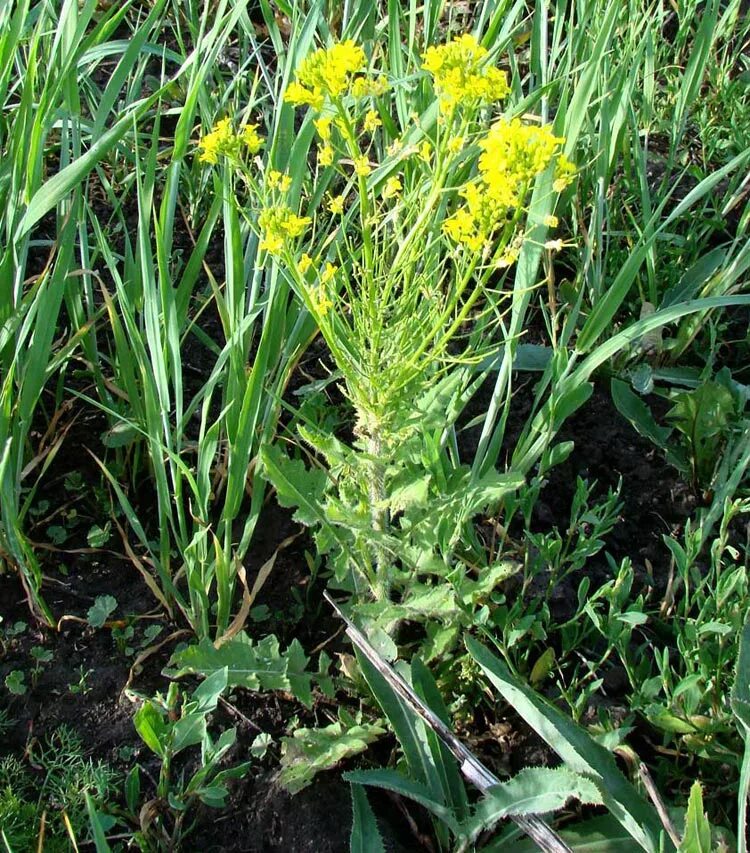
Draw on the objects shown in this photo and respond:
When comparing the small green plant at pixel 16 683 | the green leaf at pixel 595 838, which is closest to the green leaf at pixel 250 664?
the small green plant at pixel 16 683

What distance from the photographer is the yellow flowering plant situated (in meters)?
1.07

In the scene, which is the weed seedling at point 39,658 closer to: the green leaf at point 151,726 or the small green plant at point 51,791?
the small green plant at point 51,791

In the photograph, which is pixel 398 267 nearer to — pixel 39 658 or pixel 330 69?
pixel 330 69

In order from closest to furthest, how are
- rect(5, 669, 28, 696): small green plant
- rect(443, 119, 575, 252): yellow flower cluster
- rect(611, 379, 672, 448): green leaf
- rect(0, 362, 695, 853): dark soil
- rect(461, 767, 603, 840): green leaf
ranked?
rect(443, 119, 575, 252): yellow flower cluster → rect(461, 767, 603, 840): green leaf → rect(0, 362, 695, 853): dark soil → rect(5, 669, 28, 696): small green plant → rect(611, 379, 672, 448): green leaf

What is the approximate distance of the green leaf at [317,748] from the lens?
1.33m

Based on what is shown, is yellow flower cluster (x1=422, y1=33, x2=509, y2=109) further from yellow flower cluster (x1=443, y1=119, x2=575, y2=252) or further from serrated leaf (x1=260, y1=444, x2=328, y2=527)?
serrated leaf (x1=260, y1=444, x2=328, y2=527)

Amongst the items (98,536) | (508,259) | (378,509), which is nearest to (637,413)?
(378,509)

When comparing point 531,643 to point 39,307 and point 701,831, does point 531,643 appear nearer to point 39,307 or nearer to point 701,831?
point 701,831

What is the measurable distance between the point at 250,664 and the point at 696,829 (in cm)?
65

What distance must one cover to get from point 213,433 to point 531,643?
0.61m

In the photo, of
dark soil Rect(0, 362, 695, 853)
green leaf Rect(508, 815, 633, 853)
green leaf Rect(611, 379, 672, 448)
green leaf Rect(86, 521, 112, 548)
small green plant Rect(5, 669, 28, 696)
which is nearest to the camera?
green leaf Rect(508, 815, 633, 853)

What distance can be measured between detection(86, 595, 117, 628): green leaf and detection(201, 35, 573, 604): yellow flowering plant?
1.36ft

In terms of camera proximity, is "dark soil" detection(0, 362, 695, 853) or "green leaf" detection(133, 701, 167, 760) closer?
"green leaf" detection(133, 701, 167, 760)

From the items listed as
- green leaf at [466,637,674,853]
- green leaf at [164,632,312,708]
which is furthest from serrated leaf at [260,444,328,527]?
green leaf at [466,637,674,853]
